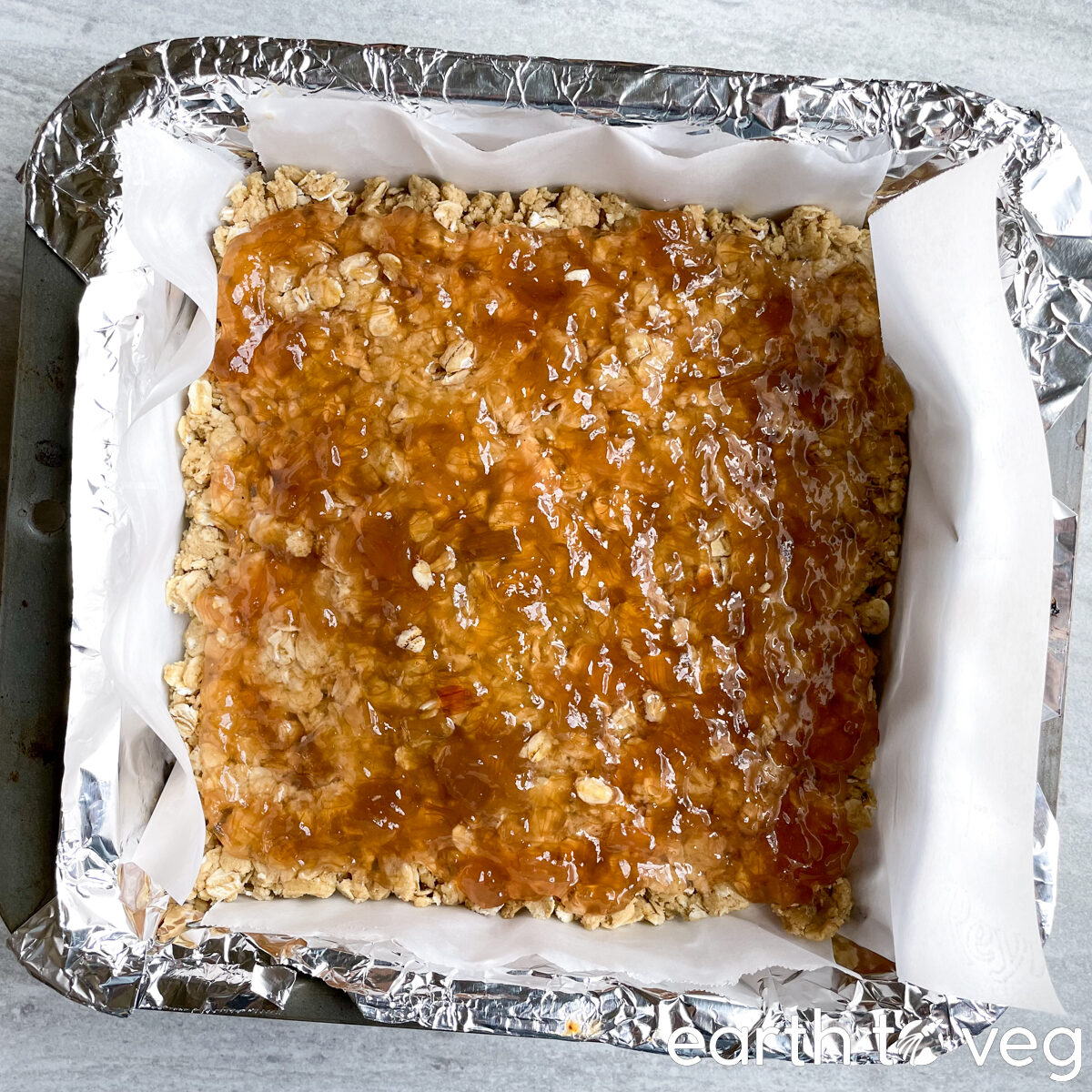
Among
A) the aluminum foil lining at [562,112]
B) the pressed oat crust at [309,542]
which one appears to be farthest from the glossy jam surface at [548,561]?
the aluminum foil lining at [562,112]

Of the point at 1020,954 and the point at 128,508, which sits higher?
the point at 128,508

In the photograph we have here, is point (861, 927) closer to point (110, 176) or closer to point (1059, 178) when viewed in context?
point (1059, 178)

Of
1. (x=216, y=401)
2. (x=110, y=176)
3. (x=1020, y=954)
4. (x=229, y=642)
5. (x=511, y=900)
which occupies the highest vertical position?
(x=110, y=176)

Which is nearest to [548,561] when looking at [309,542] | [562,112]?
[309,542]

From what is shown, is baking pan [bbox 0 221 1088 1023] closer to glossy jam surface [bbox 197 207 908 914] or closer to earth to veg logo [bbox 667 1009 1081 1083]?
glossy jam surface [bbox 197 207 908 914]

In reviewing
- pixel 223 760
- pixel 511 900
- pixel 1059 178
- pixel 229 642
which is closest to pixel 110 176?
pixel 229 642

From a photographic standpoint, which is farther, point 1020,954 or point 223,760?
point 223,760

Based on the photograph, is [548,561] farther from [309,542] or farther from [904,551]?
[904,551]
